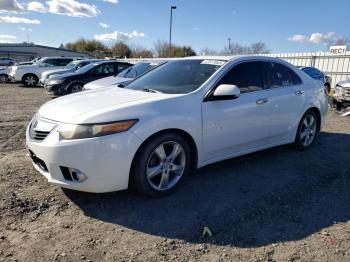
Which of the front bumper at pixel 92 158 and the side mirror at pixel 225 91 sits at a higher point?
the side mirror at pixel 225 91

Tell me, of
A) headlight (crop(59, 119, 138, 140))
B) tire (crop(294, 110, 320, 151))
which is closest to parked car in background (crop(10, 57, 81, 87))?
tire (crop(294, 110, 320, 151))

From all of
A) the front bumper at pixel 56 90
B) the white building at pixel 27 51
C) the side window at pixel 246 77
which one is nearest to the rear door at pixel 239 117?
the side window at pixel 246 77

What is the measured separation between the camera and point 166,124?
380 centimetres

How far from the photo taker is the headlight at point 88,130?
11.2ft

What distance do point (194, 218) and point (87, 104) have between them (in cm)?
169

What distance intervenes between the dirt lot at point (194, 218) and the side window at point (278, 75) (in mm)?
1264

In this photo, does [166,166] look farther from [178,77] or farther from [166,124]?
[178,77]

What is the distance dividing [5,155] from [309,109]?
499 centimetres

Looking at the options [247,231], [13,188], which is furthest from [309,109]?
[13,188]

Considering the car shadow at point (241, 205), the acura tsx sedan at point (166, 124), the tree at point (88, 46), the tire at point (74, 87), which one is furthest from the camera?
the tree at point (88, 46)

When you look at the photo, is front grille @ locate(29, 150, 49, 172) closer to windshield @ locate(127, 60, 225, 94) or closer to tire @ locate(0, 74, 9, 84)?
windshield @ locate(127, 60, 225, 94)

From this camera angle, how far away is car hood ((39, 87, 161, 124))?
3.61 metres

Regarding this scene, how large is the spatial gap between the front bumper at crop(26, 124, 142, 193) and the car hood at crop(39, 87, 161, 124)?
0.23 m

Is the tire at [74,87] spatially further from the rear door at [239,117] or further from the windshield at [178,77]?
the rear door at [239,117]
